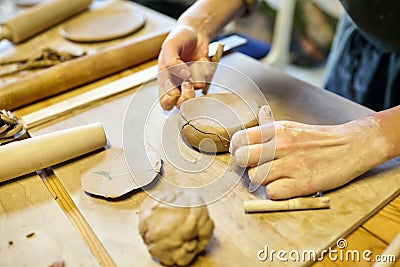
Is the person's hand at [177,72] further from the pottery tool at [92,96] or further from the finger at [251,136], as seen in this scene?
the finger at [251,136]

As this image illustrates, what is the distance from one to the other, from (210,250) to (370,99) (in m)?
0.74

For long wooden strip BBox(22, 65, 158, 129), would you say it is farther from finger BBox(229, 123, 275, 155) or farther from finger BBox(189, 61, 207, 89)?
finger BBox(229, 123, 275, 155)

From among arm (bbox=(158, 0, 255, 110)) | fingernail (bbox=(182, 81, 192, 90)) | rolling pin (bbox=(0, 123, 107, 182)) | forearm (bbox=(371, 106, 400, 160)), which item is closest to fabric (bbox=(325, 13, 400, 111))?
arm (bbox=(158, 0, 255, 110))

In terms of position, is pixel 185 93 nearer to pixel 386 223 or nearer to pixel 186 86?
pixel 186 86

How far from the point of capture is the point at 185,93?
884 mm

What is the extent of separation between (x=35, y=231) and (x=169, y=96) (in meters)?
0.37

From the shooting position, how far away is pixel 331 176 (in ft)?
2.22

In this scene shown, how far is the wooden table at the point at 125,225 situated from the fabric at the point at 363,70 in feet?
1.40

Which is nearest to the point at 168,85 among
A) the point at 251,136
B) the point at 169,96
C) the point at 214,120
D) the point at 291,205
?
the point at 169,96

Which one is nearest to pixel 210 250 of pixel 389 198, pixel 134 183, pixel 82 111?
pixel 134 183

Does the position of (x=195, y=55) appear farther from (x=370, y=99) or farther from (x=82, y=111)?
(x=370, y=99)

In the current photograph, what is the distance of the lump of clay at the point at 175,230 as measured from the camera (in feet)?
1.80

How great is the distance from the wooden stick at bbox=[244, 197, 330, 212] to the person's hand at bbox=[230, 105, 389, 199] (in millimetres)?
16

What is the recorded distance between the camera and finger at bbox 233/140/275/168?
69cm
